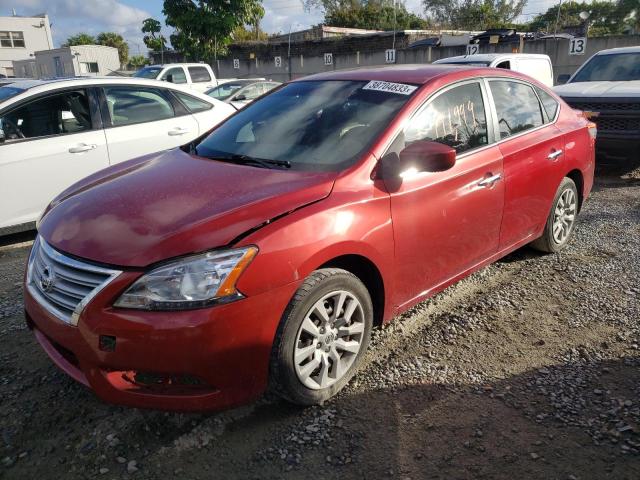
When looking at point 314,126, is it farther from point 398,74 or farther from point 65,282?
point 65,282

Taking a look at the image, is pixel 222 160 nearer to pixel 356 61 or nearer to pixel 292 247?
pixel 292 247

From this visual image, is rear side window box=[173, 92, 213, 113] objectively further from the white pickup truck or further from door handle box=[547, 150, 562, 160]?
the white pickup truck

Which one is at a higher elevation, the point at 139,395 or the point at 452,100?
the point at 452,100

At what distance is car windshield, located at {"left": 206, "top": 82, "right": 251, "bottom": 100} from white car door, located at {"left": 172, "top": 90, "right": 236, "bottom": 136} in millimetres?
7664

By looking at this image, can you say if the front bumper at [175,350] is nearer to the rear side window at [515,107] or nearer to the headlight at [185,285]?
the headlight at [185,285]

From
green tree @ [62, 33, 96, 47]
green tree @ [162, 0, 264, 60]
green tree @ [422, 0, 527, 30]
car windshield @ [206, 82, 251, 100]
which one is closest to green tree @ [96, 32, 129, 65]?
green tree @ [62, 33, 96, 47]

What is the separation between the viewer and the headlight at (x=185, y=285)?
2.20 metres

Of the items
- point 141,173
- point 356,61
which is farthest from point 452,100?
point 356,61

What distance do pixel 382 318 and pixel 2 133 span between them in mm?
4046

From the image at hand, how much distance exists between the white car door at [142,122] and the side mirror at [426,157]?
368 centimetres

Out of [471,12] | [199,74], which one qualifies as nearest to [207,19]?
[199,74]

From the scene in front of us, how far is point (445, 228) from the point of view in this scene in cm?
322

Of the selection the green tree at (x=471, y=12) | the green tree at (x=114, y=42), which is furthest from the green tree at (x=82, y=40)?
the green tree at (x=471, y=12)

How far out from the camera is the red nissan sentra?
2232mm
